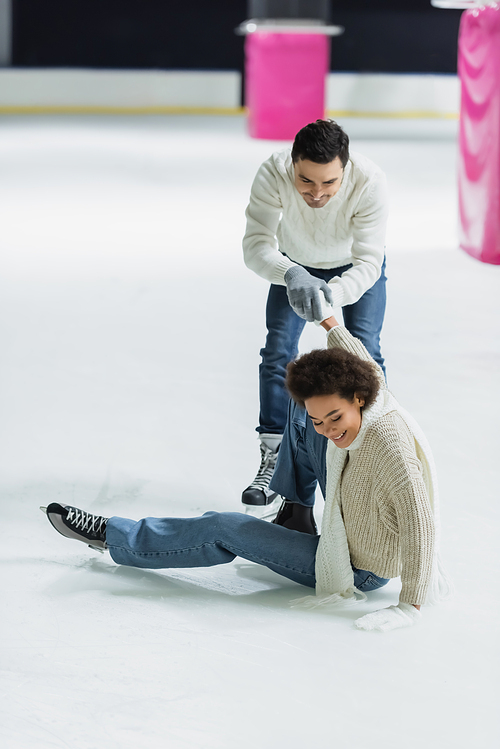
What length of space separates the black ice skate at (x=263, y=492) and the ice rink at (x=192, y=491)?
0.12 meters

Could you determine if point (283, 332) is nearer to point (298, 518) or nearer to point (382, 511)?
point (298, 518)

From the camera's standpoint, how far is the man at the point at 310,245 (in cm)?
222

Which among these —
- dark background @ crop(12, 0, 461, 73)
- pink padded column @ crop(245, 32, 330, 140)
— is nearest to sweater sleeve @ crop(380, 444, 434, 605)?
pink padded column @ crop(245, 32, 330, 140)

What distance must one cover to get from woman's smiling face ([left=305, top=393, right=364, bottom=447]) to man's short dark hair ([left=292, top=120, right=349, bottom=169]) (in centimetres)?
62

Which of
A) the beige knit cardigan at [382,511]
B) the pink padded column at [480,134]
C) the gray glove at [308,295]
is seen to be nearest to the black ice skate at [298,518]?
the beige knit cardigan at [382,511]

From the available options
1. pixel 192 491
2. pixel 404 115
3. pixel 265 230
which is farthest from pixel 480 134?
pixel 404 115

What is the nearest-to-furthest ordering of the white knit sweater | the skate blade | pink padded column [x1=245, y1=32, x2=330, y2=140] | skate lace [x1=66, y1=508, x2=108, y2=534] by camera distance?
skate lace [x1=66, y1=508, x2=108, y2=534] → the white knit sweater → the skate blade → pink padded column [x1=245, y1=32, x2=330, y2=140]

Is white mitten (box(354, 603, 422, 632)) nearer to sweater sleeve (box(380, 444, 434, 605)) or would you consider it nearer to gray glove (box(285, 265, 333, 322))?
sweater sleeve (box(380, 444, 434, 605))

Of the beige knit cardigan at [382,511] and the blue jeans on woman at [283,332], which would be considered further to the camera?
the blue jeans on woman at [283,332]

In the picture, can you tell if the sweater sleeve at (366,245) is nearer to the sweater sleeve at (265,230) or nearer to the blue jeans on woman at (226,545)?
the sweater sleeve at (265,230)

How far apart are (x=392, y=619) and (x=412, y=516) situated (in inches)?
9.8

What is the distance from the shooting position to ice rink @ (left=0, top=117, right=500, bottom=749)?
1.74m

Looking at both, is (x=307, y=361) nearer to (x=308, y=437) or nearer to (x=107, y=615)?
(x=308, y=437)

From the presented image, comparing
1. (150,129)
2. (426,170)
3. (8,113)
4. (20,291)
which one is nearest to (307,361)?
(20,291)
